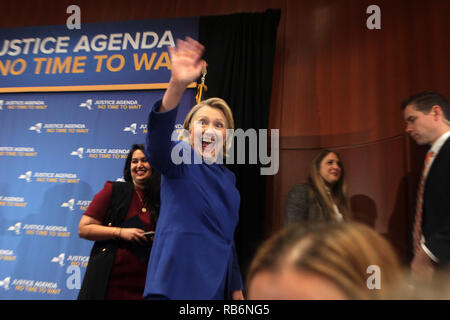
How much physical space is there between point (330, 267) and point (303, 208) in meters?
1.58

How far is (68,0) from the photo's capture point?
3221 millimetres

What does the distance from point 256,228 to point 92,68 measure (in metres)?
2.02

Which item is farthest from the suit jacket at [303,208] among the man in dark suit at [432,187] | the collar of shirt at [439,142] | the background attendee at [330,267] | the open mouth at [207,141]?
the background attendee at [330,267]

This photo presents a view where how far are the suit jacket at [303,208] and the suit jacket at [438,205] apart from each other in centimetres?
49

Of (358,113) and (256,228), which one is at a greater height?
(358,113)

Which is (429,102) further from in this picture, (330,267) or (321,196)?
(330,267)

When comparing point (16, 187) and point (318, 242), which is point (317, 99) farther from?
point (16, 187)

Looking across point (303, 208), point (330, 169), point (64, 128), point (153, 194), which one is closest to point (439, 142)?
point (330, 169)

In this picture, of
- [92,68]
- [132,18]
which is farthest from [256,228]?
[132,18]

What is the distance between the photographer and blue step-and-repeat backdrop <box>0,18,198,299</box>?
2.54 metres

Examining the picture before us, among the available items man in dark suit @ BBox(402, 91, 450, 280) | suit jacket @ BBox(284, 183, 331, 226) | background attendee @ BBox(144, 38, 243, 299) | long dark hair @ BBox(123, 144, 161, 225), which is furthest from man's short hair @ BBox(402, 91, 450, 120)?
long dark hair @ BBox(123, 144, 161, 225)
